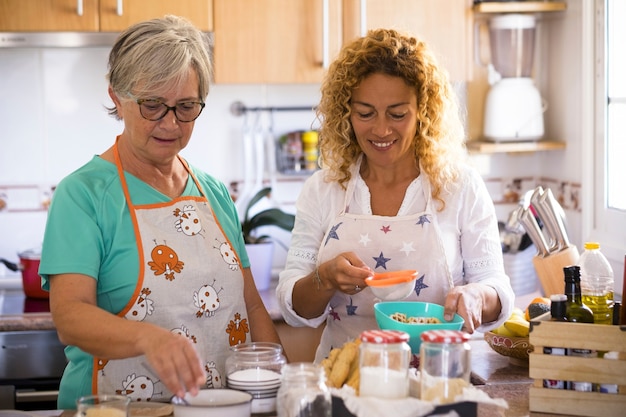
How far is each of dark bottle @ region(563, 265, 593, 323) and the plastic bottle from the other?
9 centimetres

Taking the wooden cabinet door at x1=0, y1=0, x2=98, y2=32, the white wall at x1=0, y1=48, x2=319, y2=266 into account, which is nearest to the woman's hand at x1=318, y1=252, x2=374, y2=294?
the wooden cabinet door at x1=0, y1=0, x2=98, y2=32

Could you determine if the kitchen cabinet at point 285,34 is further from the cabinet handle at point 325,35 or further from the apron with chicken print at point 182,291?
the apron with chicken print at point 182,291

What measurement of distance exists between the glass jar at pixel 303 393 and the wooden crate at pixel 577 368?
1.47 feet

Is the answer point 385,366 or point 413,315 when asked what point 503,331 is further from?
point 385,366

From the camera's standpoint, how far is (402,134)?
6.61 ft

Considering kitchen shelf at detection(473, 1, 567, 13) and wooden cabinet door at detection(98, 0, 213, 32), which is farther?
kitchen shelf at detection(473, 1, 567, 13)

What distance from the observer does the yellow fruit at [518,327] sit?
2025mm

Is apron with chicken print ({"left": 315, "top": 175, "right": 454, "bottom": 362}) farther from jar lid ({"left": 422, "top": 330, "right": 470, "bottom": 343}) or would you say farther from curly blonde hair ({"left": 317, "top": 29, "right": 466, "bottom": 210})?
jar lid ({"left": 422, "top": 330, "right": 470, "bottom": 343})

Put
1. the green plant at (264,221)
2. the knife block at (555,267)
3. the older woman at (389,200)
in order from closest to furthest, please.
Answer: the older woman at (389,200)
the knife block at (555,267)
the green plant at (264,221)

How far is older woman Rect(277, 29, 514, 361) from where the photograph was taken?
6.59ft

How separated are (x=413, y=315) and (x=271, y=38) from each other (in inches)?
64.3

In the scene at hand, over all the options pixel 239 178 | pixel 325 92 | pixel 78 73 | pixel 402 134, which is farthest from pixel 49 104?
pixel 402 134

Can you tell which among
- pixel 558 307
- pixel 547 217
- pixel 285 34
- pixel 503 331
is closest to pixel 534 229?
pixel 547 217

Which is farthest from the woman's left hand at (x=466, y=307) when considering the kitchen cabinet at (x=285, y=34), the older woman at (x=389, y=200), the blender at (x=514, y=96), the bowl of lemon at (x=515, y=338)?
the blender at (x=514, y=96)
